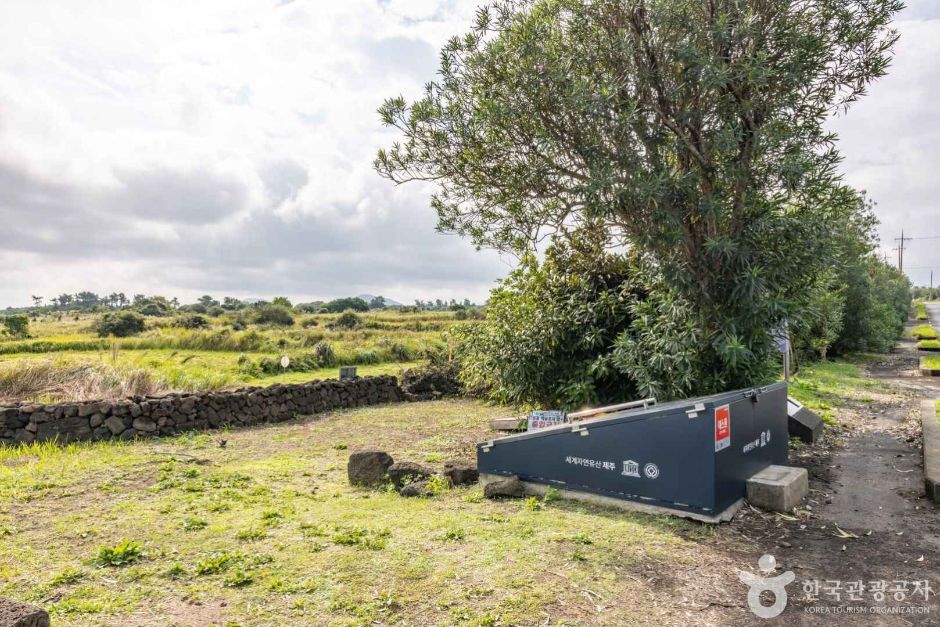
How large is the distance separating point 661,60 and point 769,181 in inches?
74.4

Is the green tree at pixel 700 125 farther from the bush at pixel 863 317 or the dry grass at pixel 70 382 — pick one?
the bush at pixel 863 317

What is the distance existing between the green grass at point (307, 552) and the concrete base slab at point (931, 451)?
300 cm

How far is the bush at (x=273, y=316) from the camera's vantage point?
43156mm

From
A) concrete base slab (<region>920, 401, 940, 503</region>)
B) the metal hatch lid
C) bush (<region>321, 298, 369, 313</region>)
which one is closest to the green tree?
the metal hatch lid

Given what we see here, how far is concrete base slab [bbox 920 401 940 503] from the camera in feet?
20.1

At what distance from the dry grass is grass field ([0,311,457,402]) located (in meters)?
0.02

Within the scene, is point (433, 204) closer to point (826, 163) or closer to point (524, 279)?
point (524, 279)

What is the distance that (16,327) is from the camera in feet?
98.7

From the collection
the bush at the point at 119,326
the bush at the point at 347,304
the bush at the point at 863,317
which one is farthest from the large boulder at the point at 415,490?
the bush at the point at 347,304

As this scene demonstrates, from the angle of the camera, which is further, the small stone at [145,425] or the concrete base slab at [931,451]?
the small stone at [145,425]

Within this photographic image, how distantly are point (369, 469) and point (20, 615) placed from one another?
14.2ft

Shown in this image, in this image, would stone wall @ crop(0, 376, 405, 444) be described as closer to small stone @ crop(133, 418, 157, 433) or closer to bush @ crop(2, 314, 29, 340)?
small stone @ crop(133, 418, 157, 433)

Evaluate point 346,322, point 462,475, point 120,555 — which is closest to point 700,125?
point 462,475

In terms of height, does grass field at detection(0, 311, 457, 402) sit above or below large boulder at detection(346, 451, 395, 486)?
above
